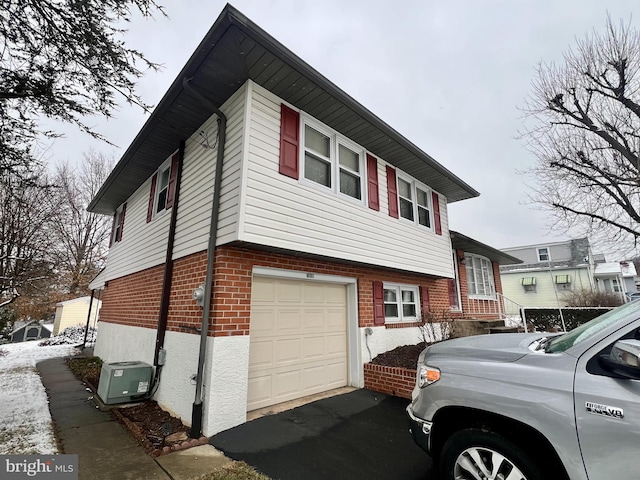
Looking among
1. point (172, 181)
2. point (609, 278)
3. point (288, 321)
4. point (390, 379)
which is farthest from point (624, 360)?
point (609, 278)

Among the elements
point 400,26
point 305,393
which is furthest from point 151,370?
point 400,26

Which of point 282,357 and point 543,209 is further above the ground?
point 543,209

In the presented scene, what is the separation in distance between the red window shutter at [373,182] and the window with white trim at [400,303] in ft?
7.30

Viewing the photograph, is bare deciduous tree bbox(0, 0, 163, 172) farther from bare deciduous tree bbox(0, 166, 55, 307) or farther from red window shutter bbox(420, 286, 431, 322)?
bare deciduous tree bbox(0, 166, 55, 307)

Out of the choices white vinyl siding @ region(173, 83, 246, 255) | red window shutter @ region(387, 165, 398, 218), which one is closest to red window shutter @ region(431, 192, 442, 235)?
red window shutter @ region(387, 165, 398, 218)

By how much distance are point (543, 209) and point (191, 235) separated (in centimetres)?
1249

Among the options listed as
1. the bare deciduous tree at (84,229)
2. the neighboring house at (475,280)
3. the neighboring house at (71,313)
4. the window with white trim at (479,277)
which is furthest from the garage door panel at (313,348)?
the bare deciduous tree at (84,229)

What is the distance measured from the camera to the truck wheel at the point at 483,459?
6.71ft

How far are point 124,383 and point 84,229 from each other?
75.7 ft

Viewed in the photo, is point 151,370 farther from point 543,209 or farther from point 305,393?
point 543,209

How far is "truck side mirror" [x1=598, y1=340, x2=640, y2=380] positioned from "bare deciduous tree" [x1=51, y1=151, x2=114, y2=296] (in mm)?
27243

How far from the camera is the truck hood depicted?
238cm

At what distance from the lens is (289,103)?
18.2 ft

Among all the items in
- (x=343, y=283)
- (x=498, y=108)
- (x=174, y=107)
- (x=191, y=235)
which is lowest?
(x=343, y=283)
